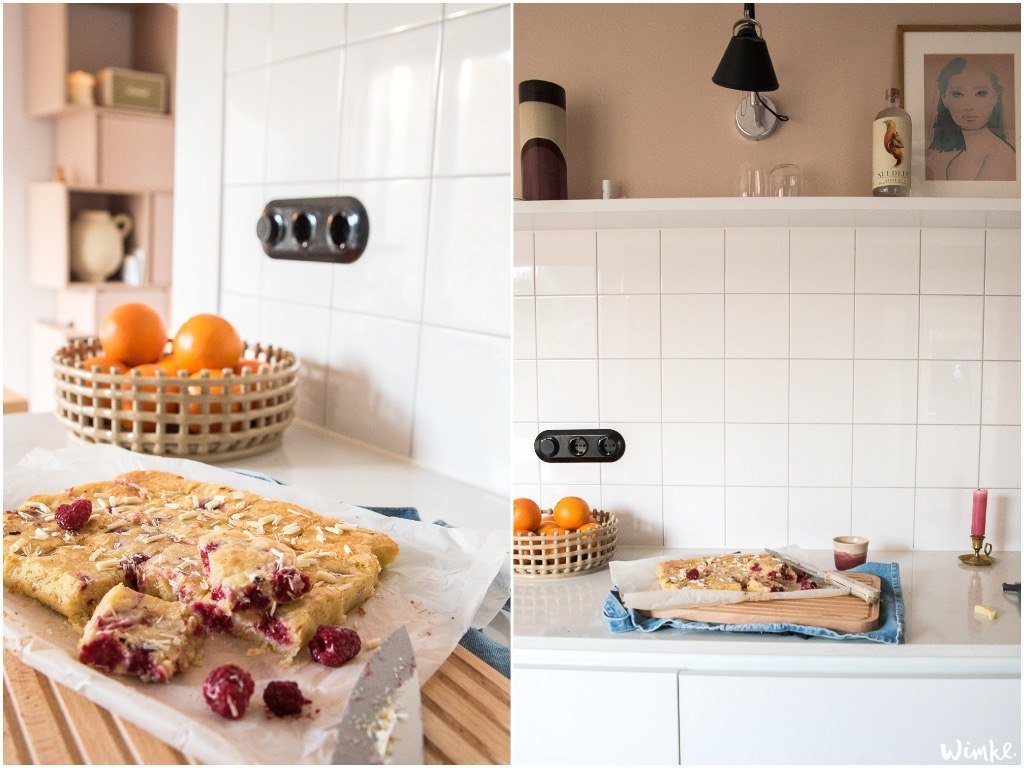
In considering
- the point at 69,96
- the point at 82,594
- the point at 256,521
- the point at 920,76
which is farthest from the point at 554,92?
the point at 69,96

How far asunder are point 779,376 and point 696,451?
17cm

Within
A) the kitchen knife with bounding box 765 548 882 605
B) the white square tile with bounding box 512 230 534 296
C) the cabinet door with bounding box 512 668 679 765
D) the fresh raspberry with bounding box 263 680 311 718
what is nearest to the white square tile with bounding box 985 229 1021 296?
the kitchen knife with bounding box 765 548 882 605

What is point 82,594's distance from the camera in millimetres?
794

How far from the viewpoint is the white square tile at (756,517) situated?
1463 mm

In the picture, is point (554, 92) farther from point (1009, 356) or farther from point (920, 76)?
point (1009, 356)

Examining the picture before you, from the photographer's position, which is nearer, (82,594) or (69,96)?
(82,594)

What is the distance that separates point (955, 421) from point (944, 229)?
0.29 metres

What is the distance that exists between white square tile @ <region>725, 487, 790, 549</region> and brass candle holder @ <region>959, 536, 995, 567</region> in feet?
0.84

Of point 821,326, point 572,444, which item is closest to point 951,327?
point 821,326

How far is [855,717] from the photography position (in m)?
1.04

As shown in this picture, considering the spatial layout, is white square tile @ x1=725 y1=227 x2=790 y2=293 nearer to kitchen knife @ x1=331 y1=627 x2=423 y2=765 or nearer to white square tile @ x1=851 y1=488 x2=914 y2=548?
white square tile @ x1=851 y1=488 x2=914 y2=548

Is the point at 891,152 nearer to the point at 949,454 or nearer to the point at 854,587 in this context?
the point at 949,454

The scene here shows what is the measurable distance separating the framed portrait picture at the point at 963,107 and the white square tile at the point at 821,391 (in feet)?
0.95

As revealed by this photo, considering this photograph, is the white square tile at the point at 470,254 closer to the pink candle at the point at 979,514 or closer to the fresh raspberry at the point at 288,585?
the fresh raspberry at the point at 288,585
